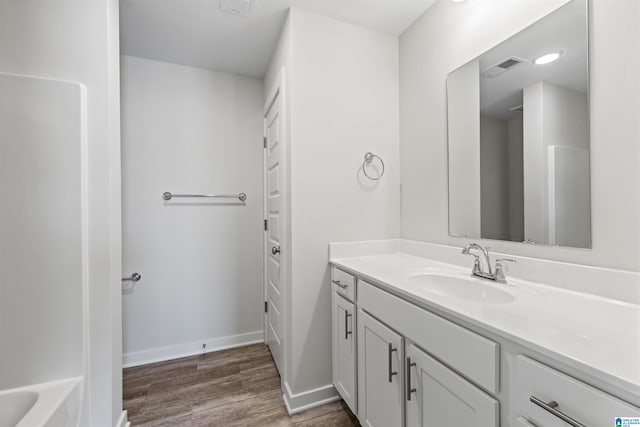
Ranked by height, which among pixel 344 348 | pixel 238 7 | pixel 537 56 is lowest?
pixel 344 348

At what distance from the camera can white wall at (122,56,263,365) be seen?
83.0 inches

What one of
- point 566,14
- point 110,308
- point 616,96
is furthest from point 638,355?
point 110,308

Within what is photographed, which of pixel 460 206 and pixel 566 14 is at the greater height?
pixel 566 14

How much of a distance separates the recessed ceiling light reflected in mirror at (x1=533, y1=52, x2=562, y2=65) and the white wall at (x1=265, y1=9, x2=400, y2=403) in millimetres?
856

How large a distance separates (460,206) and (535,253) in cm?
43

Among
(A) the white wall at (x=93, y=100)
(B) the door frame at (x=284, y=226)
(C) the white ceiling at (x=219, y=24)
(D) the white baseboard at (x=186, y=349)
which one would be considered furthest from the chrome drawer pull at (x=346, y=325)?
(C) the white ceiling at (x=219, y=24)

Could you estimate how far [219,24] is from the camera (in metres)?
1.76

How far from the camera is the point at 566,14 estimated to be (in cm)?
101

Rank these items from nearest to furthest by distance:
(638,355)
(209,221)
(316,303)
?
(638,355) → (316,303) → (209,221)

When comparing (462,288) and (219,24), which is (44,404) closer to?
(462,288)

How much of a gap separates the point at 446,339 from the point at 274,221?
1.51 metres

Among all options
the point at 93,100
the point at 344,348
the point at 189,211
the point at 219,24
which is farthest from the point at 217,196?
the point at 344,348

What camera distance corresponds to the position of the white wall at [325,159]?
1585mm

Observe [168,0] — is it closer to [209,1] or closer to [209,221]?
[209,1]
